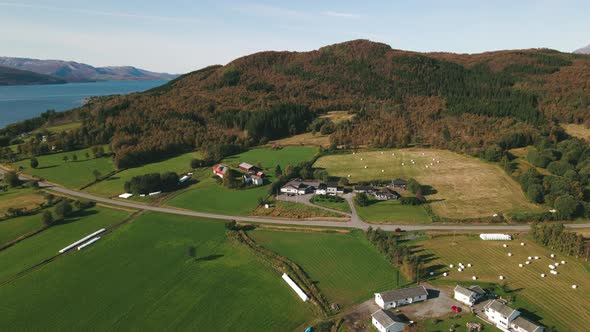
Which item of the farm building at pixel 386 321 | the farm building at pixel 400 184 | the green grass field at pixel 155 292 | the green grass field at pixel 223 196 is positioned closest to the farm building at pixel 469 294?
the farm building at pixel 386 321

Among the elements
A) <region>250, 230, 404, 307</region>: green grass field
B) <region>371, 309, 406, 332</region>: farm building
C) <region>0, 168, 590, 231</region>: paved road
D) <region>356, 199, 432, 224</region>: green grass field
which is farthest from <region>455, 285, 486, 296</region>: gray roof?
<region>356, 199, 432, 224</region>: green grass field

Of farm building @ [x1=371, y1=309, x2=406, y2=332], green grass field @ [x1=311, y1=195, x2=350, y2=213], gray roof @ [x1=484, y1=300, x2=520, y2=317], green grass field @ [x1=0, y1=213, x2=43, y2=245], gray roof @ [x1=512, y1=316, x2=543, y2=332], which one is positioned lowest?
green grass field @ [x1=0, y1=213, x2=43, y2=245]

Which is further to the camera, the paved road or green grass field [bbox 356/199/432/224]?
green grass field [bbox 356/199/432/224]

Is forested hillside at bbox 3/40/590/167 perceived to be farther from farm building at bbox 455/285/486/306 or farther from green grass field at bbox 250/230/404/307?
farm building at bbox 455/285/486/306

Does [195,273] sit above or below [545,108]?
below

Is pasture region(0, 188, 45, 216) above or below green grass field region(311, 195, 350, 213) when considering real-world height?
below

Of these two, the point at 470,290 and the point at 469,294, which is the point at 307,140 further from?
the point at 469,294

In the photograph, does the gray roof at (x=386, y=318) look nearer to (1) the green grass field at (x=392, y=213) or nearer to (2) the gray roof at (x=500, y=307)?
(2) the gray roof at (x=500, y=307)

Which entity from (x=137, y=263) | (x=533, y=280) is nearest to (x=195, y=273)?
(x=137, y=263)

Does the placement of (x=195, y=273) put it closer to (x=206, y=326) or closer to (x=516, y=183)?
(x=206, y=326)
